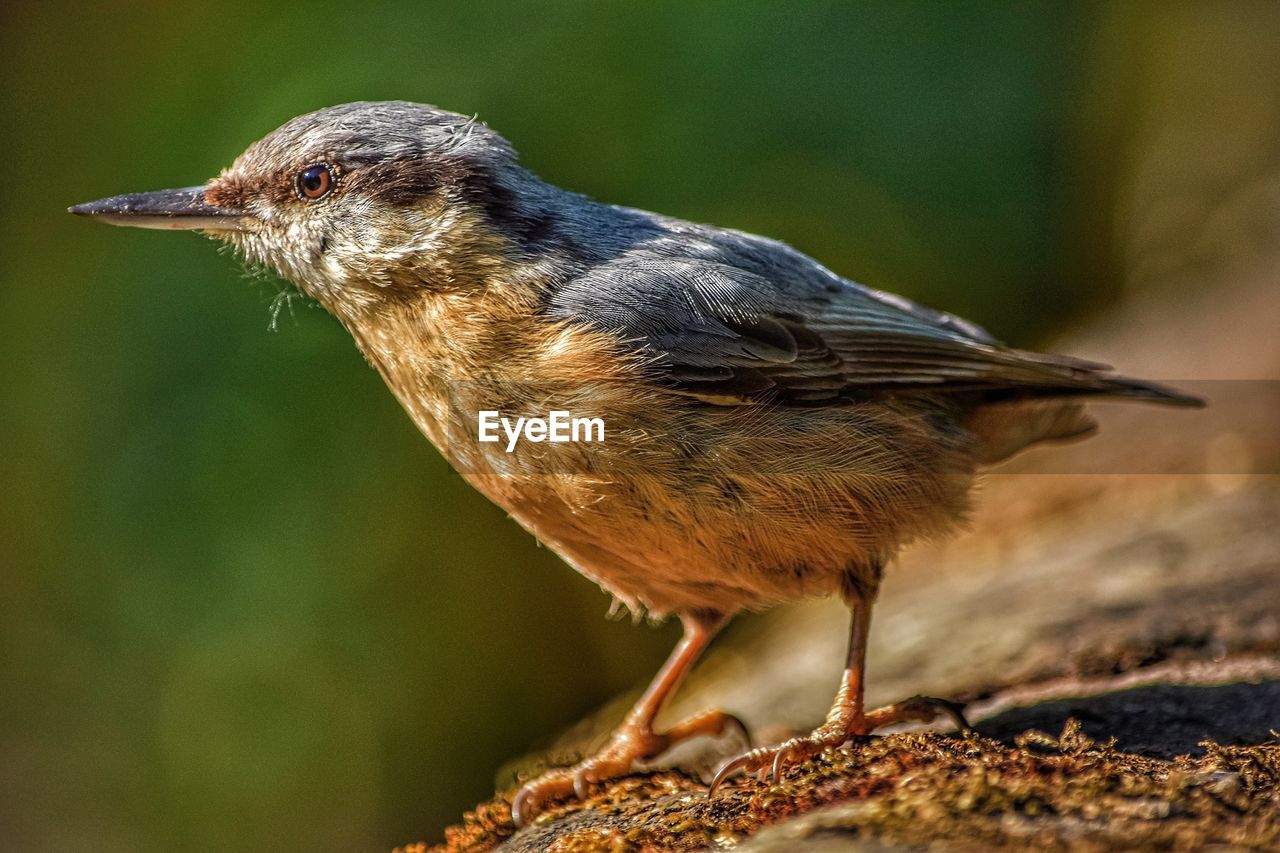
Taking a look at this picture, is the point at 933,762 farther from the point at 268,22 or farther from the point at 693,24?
the point at 268,22

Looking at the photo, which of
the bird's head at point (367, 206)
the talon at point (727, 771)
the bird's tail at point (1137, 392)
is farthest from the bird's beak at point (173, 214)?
the bird's tail at point (1137, 392)

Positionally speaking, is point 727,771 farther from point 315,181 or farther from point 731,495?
point 315,181

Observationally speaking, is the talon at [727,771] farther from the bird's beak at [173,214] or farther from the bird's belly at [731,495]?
the bird's beak at [173,214]

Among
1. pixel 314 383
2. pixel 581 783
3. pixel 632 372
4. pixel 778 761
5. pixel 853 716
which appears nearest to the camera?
pixel 778 761

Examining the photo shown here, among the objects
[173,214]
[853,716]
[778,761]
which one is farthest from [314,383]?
[778,761]

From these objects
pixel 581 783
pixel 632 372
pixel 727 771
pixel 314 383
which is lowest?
pixel 581 783

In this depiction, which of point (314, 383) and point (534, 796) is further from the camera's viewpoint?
point (314, 383)

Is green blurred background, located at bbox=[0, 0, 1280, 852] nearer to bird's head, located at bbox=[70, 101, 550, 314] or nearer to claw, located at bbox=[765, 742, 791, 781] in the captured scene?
bird's head, located at bbox=[70, 101, 550, 314]
